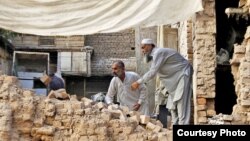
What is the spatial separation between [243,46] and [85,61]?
8286mm

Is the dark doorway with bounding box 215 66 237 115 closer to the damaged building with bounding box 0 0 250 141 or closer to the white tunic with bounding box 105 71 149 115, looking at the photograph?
the damaged building with bounding box 0 0 250 141

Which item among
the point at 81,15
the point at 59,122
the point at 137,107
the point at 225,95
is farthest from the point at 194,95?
the point at 59,122

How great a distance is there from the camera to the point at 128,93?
7.79 metres

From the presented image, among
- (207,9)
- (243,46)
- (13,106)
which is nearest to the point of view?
(13,106)

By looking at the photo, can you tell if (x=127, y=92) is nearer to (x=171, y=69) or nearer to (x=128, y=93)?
(x=128, y=93)

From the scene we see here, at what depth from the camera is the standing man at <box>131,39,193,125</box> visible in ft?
23.9

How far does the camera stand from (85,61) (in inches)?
596

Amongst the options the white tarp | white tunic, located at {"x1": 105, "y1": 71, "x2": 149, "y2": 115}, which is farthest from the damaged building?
the white tarp

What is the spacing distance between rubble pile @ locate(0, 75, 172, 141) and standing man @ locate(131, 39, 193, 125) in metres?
1.23

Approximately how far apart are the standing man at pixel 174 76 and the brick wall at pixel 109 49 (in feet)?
25.8

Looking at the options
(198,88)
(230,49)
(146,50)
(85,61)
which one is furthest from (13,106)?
(85,61)

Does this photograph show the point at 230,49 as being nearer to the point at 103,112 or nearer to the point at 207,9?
the point at 207,9

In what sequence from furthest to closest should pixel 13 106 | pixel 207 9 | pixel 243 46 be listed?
pixel 207 9
pixel 243 46
pixel 13 106

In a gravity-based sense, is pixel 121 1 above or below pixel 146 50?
above
